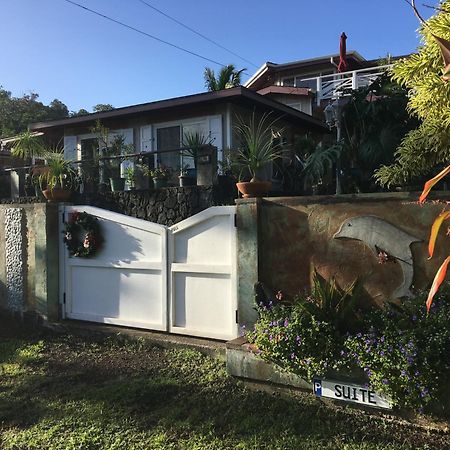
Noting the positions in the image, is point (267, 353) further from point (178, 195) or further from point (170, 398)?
point (178, 195)

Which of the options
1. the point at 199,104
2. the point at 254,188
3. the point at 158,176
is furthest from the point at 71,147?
the point at 254,188

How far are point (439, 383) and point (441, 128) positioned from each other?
1.81 meters

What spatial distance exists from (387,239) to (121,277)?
3.42 meters

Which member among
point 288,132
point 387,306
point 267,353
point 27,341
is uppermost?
point 288,132

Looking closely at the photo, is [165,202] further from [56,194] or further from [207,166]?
[56,194]

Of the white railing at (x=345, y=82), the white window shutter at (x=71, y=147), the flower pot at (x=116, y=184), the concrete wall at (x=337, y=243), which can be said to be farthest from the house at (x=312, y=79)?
the concrete wall at (x=337, y=243)

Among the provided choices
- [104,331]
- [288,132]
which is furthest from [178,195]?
[288,132]

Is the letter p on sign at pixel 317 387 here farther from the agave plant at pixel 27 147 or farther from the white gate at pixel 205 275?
the agave plant at pixel 27 147

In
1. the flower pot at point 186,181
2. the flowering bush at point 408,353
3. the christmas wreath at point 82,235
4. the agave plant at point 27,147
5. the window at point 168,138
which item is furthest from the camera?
the window at point 168,138

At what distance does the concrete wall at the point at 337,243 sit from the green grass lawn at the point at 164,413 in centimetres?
94

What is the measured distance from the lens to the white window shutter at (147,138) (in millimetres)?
11429

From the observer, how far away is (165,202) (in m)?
6.92

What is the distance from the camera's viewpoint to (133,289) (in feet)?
19.4

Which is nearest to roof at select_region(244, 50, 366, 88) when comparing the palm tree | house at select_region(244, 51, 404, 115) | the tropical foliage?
house at select_region(244, 51, 404, 115)
